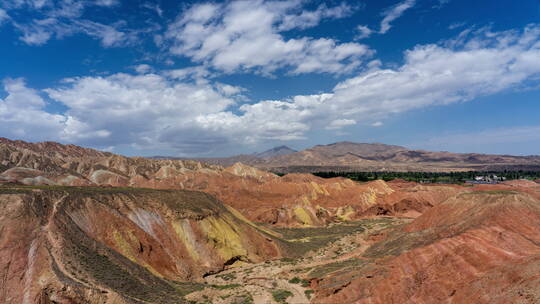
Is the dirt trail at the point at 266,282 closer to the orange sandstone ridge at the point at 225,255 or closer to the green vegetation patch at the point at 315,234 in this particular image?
the orange sandstone ridge at the point at 225,255

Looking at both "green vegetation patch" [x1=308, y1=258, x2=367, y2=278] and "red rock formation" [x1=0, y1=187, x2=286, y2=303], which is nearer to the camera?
"red rock formation" [x1=0, y1=187, x2=286, y2=303]

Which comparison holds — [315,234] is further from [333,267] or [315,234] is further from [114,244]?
[114,244]

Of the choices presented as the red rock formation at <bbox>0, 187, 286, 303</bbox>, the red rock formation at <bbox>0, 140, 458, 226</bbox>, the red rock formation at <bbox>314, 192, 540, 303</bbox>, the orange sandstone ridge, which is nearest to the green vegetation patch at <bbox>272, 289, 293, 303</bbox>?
the orange sandstone ridge

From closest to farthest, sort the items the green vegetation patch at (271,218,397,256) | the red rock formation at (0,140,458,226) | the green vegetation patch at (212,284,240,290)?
the green vegetation patch at (212,284,240,290), the green vegetation patch at (271,218,397,256), the red rock formation at (0,140,458,226)

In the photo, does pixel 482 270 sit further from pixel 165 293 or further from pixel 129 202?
pixel 129 202

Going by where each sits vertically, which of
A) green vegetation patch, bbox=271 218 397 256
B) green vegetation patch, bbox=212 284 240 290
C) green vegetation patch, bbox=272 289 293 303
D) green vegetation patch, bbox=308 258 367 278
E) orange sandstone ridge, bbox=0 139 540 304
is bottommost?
green vegetation patch, bbox=271 218 397 256

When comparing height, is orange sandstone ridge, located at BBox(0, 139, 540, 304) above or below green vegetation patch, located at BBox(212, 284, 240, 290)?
above

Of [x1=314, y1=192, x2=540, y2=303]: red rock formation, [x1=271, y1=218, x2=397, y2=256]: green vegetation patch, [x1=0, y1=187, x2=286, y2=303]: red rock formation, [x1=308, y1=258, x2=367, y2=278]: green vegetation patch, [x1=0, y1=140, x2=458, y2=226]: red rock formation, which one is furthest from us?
[x1=0, y1=140, x2=458, y2=226]: red rock formation

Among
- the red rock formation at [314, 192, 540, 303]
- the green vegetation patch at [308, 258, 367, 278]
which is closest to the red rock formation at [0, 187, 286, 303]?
the green vegetation patch at [308, 258, 367, 278]

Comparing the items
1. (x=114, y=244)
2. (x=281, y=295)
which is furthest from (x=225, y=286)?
(x=114, y=244)

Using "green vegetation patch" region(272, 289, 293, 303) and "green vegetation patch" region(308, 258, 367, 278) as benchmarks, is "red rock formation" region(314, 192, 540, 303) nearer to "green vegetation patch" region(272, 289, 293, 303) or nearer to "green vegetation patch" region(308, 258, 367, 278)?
"green vegetation patch" region(308, 258, 367, 278)

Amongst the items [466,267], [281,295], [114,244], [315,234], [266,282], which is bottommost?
[315,234]

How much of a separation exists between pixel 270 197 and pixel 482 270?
77042mm

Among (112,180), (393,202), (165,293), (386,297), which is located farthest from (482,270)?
(112,180)
